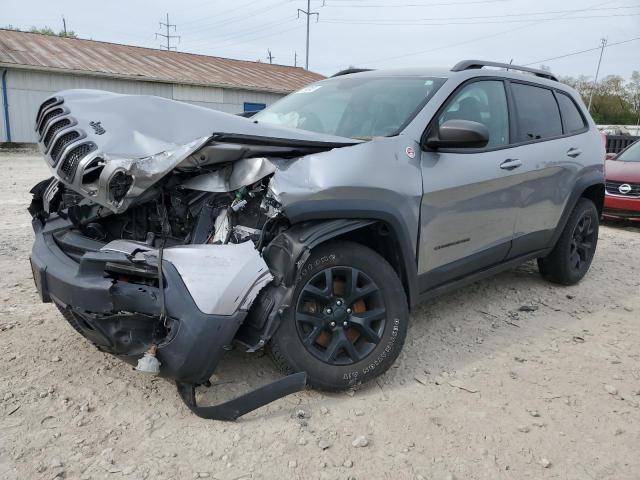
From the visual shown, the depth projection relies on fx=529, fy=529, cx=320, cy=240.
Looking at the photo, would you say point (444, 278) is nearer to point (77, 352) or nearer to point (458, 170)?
Answer: point (458, 170)

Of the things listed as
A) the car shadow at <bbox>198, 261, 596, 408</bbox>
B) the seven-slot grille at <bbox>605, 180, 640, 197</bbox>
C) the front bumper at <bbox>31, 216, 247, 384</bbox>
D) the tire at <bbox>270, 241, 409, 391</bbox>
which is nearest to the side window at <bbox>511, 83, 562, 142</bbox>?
the car shadow at <bbox>198, 261, 596, 408</bbox>

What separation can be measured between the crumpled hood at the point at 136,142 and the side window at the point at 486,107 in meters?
1.14

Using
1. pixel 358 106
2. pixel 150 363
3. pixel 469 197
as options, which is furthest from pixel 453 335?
pixel 150 363

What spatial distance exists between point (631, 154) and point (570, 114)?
550 cm

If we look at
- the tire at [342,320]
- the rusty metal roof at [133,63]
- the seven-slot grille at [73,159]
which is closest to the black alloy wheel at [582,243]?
the tire at [342,320]

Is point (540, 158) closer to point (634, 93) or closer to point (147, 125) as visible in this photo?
point (147, 125)

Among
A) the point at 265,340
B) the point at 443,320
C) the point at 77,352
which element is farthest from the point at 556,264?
the point at 77,352

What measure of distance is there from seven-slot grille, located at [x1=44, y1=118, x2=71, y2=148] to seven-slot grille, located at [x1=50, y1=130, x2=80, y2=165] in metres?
0.08

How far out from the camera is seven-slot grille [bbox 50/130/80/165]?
251cm

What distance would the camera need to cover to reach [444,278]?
11.3 feet

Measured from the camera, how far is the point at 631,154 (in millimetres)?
9266

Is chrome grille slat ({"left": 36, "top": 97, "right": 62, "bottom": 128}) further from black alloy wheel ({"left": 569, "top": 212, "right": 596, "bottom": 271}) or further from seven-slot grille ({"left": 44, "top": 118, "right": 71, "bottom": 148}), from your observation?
black alloy wheel ({"left": 569, "top": 212, "right": 596, "bottom": 271})

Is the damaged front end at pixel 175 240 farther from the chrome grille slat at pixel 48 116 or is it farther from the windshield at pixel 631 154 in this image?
the windshield at pixel 631 154

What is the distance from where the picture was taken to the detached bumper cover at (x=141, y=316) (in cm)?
231
